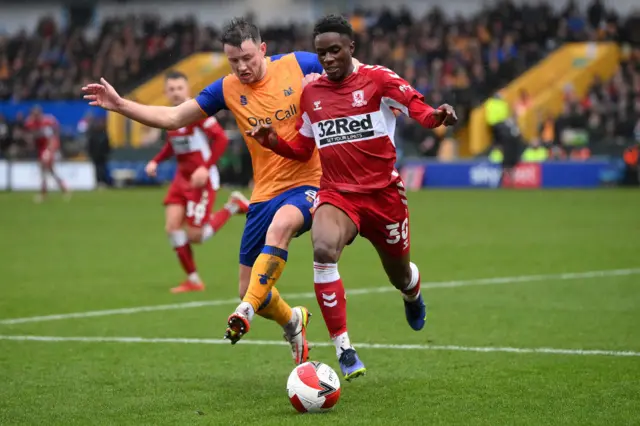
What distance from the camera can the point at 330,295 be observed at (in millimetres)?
Result: 7344

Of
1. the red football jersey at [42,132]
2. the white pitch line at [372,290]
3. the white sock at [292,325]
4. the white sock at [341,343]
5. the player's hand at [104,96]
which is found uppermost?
the player's hand at [104,96]

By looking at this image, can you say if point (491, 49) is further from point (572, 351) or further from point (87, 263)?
point (572, 351)

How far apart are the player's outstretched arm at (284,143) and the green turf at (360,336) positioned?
60.6 inches

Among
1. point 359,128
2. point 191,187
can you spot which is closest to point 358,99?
point 359,128

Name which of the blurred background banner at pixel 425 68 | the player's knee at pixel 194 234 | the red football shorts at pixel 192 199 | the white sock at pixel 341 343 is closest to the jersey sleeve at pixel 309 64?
the white sock at pixel 341 343

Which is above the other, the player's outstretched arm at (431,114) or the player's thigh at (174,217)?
the player's outstretched arm at (431,114)

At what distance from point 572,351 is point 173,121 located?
343 cm

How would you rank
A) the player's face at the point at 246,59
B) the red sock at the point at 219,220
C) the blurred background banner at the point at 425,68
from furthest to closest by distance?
the blurred background banner at the point at 425,68 → the red sock at the point at 219,220 → the player's face at the point at 246,59

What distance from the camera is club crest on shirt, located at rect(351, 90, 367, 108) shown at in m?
7.53

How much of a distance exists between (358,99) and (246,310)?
5.14ft

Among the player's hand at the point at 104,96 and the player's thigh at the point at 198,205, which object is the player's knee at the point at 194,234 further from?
the player's hand at the point at 104,96

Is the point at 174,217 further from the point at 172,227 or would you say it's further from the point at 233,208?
the point at 233,208

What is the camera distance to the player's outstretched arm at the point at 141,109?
25.7 feet

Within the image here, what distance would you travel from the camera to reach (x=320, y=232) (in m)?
7.36
